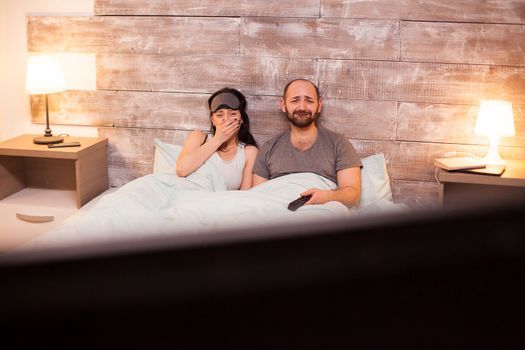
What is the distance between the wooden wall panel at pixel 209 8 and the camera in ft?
9.73

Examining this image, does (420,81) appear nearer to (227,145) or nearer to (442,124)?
(442,124)

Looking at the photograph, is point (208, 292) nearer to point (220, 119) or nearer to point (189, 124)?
point (220, 119)

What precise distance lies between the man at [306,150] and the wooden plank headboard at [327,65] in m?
0.19

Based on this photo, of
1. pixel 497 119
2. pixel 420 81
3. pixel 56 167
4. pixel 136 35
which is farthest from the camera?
pixel 56 167

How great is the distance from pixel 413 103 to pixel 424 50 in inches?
10.5

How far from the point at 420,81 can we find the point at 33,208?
2101 mm

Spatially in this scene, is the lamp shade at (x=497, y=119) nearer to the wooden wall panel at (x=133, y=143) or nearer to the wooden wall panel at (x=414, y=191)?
the wooden wall panel at (x=414, y=191)

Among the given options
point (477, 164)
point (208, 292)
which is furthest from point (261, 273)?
point (477, 164)

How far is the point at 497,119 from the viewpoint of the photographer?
2.68m

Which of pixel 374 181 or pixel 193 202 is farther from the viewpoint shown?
pixel 374 181

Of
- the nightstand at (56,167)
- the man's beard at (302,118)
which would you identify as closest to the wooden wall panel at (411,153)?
the man's beard at (302,118)

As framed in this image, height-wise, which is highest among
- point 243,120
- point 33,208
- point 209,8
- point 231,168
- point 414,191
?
point 209,8

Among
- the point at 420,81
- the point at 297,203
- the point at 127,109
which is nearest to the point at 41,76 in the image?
the point at 127,109

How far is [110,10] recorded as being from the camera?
3.16 meters
